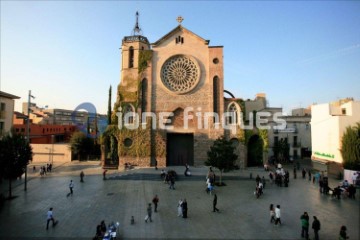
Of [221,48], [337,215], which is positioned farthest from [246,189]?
[221,48]

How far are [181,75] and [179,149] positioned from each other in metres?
10.4

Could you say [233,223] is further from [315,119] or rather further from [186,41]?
[186,41]

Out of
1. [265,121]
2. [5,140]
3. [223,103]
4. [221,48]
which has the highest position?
[221,48]

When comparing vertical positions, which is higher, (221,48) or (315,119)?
(221,48)

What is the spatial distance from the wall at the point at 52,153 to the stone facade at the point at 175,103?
45.9 feet

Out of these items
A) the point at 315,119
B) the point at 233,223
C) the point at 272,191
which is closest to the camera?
the point at 233,223

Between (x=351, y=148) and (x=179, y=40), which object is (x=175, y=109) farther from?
(x=351, y=148)

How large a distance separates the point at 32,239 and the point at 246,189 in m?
17.5

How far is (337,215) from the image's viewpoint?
53.2 feet

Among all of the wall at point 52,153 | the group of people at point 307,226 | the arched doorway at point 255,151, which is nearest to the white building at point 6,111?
the wall at point 52,153

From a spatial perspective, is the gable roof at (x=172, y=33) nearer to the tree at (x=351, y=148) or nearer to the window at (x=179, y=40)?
the window at (x=179, y=40)

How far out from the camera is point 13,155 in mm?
20891

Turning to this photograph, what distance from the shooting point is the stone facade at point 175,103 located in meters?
34.4

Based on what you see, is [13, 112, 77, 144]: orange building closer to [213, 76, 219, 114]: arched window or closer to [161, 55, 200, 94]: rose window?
[161, 55, 200, 94]: rose window
